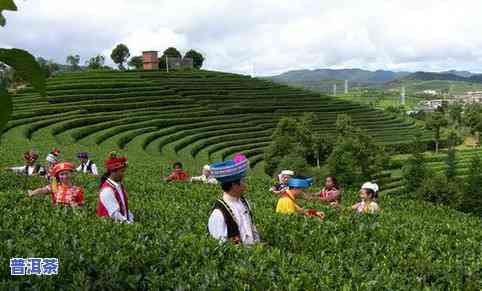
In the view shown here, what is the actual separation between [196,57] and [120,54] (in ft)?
46.9

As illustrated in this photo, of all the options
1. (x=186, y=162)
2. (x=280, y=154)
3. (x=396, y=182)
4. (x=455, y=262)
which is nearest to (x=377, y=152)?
(x=396, y=182)

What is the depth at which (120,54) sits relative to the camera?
337 ft

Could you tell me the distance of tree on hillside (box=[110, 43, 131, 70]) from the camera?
10169 cm

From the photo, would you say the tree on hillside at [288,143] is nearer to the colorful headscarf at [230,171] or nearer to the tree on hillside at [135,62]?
the colorful headscarf at [230,171]

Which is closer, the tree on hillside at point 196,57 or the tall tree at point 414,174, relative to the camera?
the tall tree at point 414,174

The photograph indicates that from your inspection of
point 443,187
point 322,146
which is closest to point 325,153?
point 322,146

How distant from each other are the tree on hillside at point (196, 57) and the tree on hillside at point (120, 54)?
36.5 feet

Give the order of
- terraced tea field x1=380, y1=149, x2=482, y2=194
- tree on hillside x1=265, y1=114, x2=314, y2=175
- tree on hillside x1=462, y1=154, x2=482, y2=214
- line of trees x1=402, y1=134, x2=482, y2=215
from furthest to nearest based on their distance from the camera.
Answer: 1. terraced tea field x1=380, y1=149, x2=482, y2=194
2. tree on hillside x1=265, y1=114, x2=314, y2=175
3. tree on hillside x1=462, y1=154, x2=482, y2=214
4. line of trees x1=402, y1=134, x2=482, y2=215

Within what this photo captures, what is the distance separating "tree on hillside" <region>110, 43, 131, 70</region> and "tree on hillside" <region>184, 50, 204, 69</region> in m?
11.1

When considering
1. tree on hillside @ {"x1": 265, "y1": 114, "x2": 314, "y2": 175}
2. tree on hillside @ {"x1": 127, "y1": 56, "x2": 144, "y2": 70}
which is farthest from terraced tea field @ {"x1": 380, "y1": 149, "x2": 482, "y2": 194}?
tree on hillside @ {"x1": 127, "y1": 56, "x2": 144, "y2": 70}

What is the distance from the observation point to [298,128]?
1724 inches

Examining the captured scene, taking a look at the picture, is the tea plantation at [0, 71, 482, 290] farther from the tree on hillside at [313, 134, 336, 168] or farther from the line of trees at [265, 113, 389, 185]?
the tree on hillside at [313, 134, 336, 168]

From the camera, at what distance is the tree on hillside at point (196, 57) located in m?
105

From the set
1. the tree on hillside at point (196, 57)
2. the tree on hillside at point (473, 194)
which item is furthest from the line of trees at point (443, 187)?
the tree on hillside at point (196, 57)
